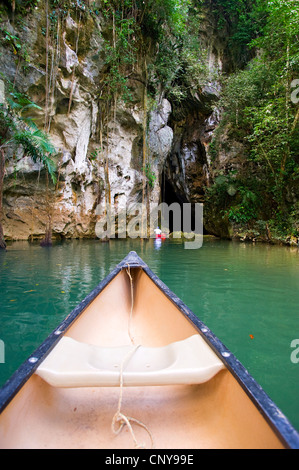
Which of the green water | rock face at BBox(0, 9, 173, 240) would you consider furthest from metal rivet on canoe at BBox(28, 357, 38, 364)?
rock face at BBox(0, 9, 173, 240)

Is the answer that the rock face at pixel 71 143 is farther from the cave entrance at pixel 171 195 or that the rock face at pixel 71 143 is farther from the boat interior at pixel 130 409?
the boat interior at pixel 130 409

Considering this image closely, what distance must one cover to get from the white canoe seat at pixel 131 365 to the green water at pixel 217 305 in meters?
0.49

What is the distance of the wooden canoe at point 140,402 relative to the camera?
0.83 metres

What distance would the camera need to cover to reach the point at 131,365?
4.09 feet

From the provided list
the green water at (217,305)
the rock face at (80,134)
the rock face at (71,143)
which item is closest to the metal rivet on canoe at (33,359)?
the green water at (217,305)

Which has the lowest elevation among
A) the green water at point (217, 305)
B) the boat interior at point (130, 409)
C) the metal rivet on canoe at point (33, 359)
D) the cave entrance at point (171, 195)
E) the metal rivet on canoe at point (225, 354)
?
the green water at point (217, 305)

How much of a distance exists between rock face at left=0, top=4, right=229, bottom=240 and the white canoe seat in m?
7.79

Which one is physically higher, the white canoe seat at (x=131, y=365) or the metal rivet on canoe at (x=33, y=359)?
the metal rivet on canoe at (x=33, y=359)

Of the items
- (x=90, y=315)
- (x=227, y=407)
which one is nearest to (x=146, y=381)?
(x=227, y=407)

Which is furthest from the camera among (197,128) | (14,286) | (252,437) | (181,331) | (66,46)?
(197,128)

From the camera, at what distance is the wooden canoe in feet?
2.72

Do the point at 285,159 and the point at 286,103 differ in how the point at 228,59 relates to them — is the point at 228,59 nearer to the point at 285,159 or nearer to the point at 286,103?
the point at 286,103

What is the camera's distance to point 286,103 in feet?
30.6

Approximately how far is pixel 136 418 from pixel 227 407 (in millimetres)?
393
